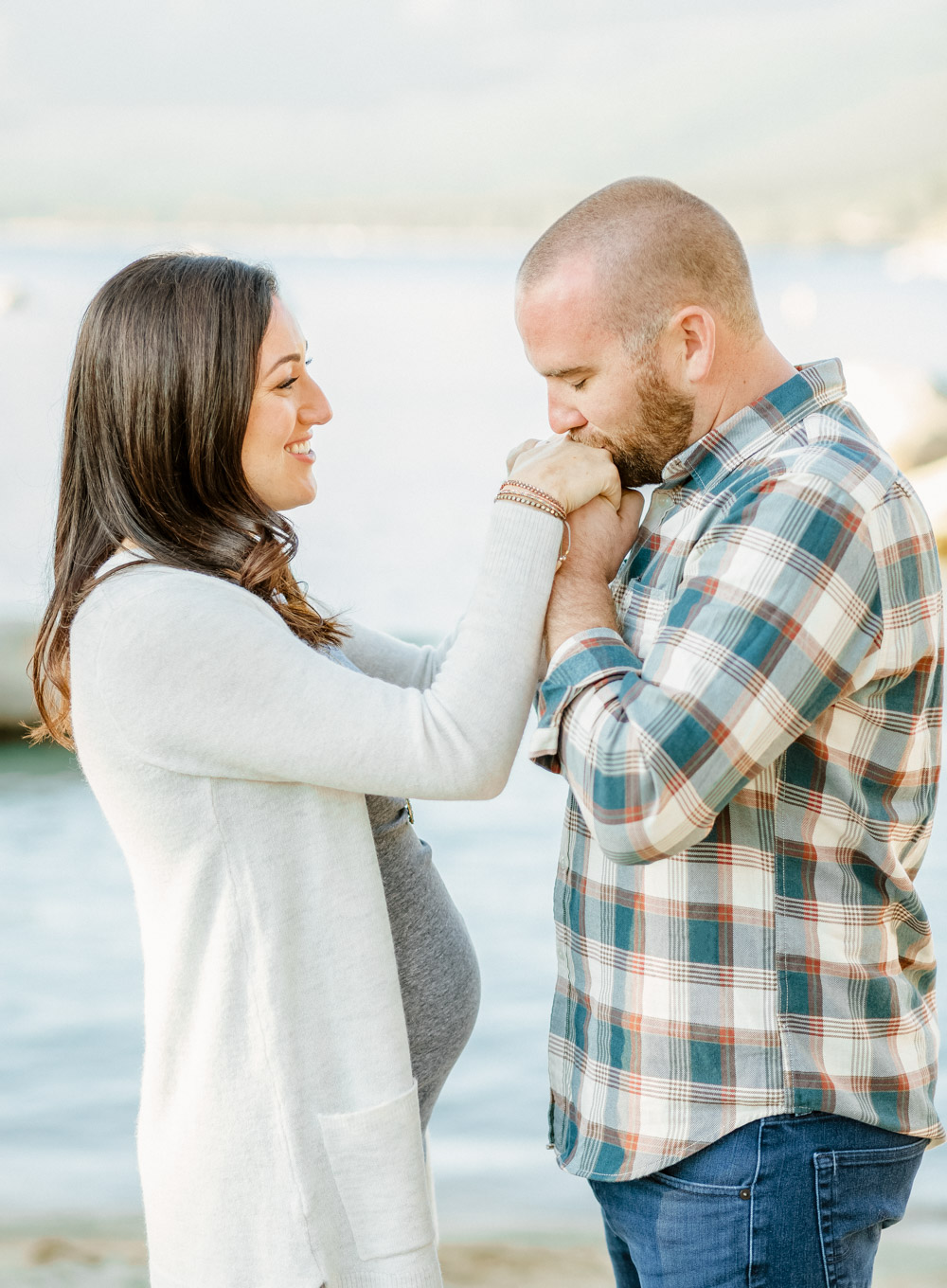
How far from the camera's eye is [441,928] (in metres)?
1.29

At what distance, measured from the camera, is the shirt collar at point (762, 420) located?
3.35ft

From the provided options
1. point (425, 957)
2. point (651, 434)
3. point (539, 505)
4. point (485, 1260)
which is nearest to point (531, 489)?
point (539, 505)

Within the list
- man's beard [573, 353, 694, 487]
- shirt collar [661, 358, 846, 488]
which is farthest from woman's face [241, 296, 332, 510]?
shirt collar [661, 358, 846, 488]

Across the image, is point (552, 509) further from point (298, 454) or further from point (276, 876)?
point (276, 876)

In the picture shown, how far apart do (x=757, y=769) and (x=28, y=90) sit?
412 inches

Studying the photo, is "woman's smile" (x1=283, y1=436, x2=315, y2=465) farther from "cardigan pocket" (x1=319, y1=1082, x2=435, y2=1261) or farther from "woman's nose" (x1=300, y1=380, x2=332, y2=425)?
"cardigan pocket" (x1=319, y1=1082, x2=435, y2=1261)

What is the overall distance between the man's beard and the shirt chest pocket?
11 cm

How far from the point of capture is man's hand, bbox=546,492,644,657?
101 centimetres

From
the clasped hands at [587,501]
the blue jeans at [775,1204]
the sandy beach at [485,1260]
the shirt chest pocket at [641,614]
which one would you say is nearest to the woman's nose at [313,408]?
the clasped hands at [587,501]

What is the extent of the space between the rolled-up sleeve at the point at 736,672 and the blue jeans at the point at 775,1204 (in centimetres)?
27

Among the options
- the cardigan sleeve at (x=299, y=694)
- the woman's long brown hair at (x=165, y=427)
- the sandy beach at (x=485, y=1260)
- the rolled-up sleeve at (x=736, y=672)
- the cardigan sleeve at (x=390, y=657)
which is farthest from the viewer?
the sandy beach at (x=485, y=1260)

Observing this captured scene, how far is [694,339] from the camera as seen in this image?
1.04 metres

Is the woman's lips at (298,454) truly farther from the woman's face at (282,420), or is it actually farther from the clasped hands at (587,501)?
the clasped hands at (587,501)

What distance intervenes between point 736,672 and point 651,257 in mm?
393
